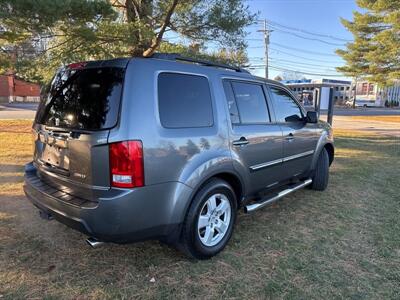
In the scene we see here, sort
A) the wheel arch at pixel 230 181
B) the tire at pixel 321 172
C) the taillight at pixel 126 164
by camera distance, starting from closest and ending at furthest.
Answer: the taillight at pixel 126 164 < the wheel arch at pixel 230 181 < the tire at pixel 321 172

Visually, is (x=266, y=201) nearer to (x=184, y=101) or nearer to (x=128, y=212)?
(x=184, y=101)

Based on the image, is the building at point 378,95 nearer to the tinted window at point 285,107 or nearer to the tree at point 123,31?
the tree at point 123,31

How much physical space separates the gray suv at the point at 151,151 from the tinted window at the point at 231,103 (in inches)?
0.5

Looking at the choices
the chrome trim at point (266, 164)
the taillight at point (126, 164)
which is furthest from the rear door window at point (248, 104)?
the taillight at point (126, 164)

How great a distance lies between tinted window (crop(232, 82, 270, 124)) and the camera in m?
3.49

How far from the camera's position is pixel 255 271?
296 cm

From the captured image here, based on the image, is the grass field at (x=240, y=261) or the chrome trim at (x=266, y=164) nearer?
the grass field at (x=240, y=261)

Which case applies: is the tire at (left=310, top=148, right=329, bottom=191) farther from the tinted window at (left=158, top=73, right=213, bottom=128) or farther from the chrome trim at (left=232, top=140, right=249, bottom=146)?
the tinted window at (left=158, top=73, right=213, bottom=128)

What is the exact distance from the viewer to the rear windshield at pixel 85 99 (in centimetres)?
248

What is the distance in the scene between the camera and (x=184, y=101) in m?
2.85

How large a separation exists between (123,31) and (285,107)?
214 inches

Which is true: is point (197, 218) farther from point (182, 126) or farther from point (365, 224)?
point (365, 224)

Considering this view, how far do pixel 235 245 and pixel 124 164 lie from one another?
1.69m

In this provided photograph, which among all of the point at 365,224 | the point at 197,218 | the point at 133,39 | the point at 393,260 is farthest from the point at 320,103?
the point at 197,218
